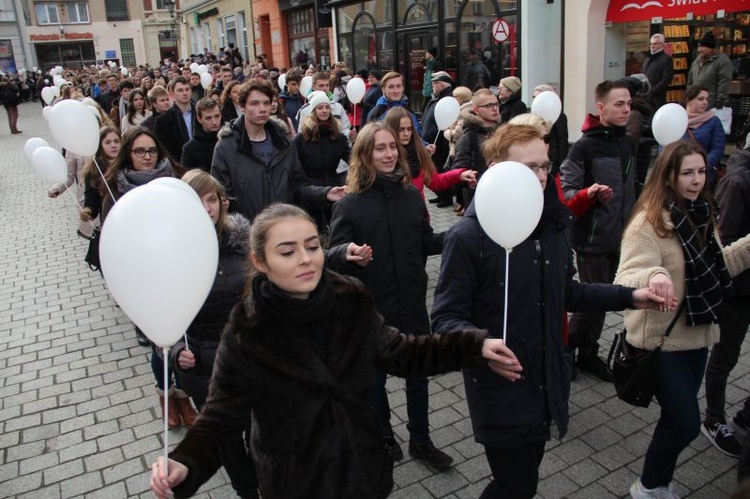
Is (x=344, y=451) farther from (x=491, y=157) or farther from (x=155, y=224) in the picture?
(x=491, y=157)

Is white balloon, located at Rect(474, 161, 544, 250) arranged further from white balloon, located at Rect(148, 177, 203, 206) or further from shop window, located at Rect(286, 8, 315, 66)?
shop window, located at Rect(286, 8, 315, 66)

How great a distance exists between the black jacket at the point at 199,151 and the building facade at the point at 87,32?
5717 cm

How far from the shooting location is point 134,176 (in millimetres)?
4586

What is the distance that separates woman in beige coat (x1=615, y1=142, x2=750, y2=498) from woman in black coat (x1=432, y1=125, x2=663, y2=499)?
408 millimetres

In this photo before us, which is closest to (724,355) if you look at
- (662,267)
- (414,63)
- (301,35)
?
(662,267)

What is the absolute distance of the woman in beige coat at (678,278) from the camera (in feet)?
9.52

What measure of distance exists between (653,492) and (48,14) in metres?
66.2

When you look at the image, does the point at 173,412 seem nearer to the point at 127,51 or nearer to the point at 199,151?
the point at 199,151

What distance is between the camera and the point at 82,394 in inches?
191

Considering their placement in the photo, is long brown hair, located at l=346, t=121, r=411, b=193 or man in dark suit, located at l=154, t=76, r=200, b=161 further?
man in dark suit, located at l=154, t=76, r=200, b=161

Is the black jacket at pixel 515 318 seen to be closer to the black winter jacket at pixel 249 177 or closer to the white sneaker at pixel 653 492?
the white sneaker at pixel 653 492

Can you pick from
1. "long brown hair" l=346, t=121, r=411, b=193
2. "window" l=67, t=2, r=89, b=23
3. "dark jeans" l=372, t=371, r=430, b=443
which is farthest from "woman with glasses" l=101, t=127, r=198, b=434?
"window" l=67, t=2, r=89, b=23

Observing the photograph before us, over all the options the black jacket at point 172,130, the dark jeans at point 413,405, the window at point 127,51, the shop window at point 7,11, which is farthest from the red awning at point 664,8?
the window at point 127,51

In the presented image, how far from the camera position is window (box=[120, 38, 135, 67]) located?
5888 cm
